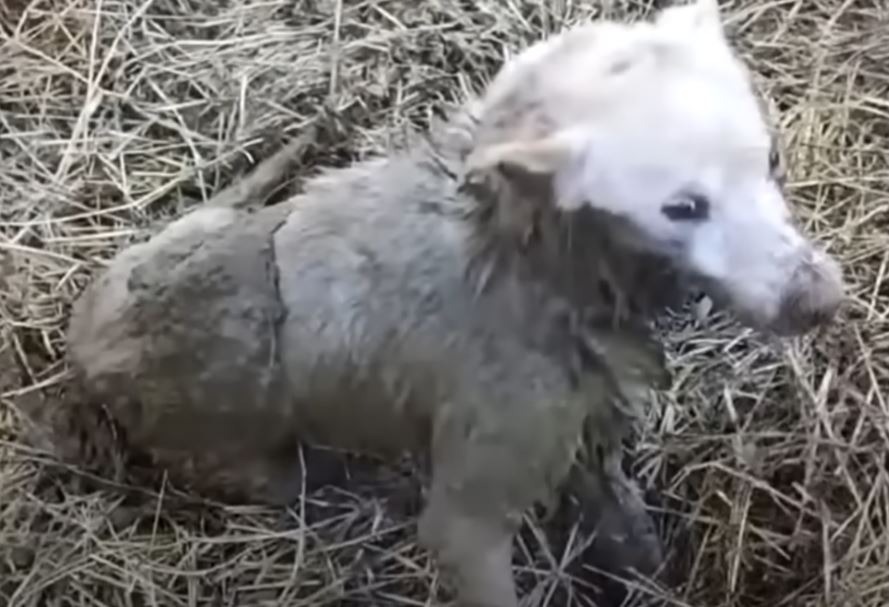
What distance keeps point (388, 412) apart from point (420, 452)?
69 mm

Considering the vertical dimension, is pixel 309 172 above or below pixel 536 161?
below

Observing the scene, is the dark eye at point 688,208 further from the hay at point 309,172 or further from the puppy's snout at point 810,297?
the hay at point 309,172

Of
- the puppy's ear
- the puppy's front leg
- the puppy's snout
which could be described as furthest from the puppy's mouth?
the puppy's front leg

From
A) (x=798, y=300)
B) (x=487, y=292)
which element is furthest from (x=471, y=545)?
(x=798, y=300)

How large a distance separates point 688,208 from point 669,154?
0.05 meters

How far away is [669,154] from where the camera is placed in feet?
4.33

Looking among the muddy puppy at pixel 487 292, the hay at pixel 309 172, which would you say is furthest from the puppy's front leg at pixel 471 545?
the hay at pixel 309 172

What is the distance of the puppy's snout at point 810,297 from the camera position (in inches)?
54.9

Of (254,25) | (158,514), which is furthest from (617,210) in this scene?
(254,25)

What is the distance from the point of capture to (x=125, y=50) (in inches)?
86.4

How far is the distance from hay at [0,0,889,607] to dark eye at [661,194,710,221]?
451 mm

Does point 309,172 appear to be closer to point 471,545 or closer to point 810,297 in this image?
point 471,545

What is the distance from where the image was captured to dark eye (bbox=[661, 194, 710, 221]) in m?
1.33

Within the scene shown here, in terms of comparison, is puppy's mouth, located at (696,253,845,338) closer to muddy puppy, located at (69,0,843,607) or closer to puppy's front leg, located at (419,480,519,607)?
muddy puppy, located at (69,0,843,607)
